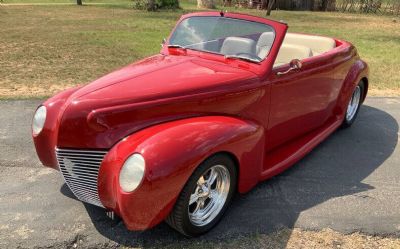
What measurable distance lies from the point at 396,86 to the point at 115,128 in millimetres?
6728

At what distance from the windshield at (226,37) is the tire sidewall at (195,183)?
45.3 inches

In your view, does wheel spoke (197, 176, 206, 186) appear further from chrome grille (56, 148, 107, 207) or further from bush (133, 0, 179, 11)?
bush (133, 0, 179, 11)

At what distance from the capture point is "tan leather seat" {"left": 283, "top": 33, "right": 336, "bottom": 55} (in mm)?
5578

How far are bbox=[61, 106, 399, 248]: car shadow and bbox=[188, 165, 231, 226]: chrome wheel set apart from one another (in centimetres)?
14

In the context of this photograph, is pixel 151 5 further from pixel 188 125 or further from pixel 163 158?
pixel 163 158

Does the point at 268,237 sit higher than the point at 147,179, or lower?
lower

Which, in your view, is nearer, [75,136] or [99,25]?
[75,136]

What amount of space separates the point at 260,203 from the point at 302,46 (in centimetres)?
236

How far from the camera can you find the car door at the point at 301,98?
4.07 m

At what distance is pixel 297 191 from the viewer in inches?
159

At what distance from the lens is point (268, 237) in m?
3.32

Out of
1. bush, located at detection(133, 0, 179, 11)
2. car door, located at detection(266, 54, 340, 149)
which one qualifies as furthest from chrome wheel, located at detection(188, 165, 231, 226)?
bush, located at detection(133, 0, 179, 11)

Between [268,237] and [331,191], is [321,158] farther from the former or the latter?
[268,237]

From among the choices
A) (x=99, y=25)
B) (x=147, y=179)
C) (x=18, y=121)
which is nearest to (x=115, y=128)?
→ (x=147, y=179)
